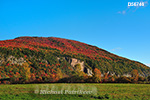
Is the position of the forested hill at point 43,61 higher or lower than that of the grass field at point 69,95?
higher

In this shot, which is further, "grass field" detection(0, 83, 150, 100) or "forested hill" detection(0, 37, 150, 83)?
"forested hill" detection(0, 37, 150, 83)

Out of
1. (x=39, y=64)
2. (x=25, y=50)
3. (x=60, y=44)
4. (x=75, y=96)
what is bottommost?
(x=75, y=96)

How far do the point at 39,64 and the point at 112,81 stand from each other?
51875 mm

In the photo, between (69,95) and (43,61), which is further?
(43,61)

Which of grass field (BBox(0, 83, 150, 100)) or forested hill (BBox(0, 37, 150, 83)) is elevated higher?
forested hill (BBox(0, 37, 150, 83))

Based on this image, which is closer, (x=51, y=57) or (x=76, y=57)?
(x=51, y=57)

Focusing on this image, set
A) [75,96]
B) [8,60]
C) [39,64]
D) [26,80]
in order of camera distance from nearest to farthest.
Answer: [75,96]
[26,80]
[8,60]
[39,64]

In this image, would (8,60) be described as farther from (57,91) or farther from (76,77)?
(57,91)

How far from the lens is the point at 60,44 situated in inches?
6757

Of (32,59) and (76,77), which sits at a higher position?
(32,59)

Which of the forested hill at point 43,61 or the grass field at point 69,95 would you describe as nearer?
the grass field at point 69,95

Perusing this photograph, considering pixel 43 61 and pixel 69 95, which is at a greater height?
pixel 43 61

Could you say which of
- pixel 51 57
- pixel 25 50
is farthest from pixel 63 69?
pixel 25 50

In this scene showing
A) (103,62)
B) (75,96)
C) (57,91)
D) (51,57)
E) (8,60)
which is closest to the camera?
(75,96)
